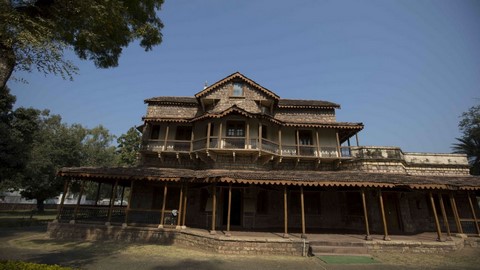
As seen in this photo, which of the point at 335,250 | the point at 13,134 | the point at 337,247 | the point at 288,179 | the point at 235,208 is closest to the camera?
the point at 335,250

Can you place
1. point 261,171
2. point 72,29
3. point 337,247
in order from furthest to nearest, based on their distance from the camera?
point 261,171
point 337,247
point 72,29

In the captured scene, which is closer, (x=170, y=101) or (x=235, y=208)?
(x=235, y=208)

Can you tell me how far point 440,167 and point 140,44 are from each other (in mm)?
24435

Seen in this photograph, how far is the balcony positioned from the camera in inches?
680

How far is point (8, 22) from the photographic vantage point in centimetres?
696

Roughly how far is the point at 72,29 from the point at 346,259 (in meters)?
15.5

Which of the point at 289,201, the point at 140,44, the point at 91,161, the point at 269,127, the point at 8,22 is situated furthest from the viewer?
the point at 91,161

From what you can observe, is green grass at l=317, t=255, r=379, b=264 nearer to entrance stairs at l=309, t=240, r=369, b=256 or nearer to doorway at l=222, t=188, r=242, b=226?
entrance stairs at l=309, t=240, r=369, b=256

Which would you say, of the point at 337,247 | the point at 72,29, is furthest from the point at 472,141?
the point at 72,29

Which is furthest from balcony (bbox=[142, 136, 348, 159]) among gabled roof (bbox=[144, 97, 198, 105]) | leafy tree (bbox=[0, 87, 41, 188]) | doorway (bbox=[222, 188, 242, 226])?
leafy tree (bbox=[0, 87, 41, 188])

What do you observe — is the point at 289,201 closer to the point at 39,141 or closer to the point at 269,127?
the point at 269,127

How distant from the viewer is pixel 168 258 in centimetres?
1058

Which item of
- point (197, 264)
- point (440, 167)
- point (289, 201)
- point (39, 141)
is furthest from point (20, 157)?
point (440, 167)

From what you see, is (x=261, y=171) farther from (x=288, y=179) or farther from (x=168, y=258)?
(x=168, y=258)
